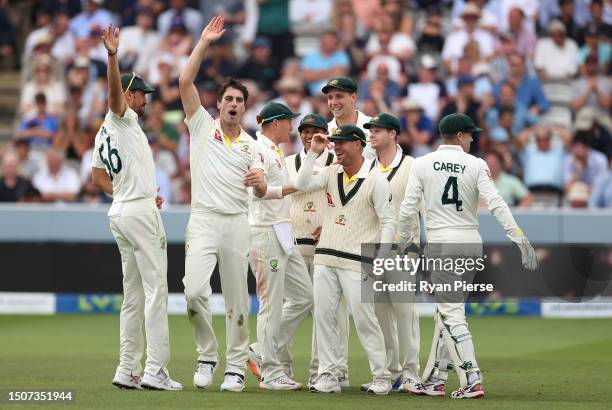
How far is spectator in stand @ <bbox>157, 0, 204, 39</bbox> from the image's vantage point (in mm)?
23047

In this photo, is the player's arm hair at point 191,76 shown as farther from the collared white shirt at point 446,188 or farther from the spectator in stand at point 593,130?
the spectator in stand at point 593,130

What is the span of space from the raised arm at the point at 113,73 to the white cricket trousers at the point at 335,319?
217cm

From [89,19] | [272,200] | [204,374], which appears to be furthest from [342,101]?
[89,19]

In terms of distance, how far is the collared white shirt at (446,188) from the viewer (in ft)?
36.5

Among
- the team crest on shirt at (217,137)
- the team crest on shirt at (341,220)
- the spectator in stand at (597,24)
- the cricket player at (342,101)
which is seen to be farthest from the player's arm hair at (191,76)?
the spectator in stand at (597,24)

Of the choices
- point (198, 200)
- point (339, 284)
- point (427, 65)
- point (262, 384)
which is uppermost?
point (427, 65)

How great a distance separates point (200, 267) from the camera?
10969 millimetres

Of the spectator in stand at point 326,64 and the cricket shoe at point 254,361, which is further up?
the spectator in stand at point 326,64

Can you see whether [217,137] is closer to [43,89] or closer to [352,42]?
[352,42]

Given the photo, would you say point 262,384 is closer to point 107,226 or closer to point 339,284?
point 339,284

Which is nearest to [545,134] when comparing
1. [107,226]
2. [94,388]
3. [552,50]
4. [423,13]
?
[552,50]

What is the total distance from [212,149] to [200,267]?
3.38ft

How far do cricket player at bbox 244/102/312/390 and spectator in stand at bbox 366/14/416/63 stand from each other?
10.2 meters

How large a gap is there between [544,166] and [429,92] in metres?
2.41
